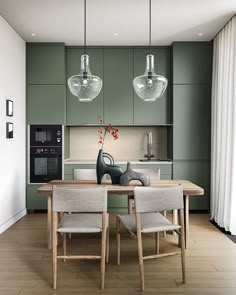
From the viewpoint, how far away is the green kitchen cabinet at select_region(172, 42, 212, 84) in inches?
223

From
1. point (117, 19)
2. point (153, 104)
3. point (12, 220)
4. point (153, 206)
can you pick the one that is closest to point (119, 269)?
point (153, 206)

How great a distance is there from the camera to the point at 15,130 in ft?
16.7

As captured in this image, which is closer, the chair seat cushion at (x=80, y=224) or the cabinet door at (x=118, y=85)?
the chair seat cushion at (x=80, y=224)

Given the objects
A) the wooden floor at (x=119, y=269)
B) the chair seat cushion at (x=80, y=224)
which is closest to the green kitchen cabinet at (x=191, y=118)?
the wooden floor at (x=119, y=269)

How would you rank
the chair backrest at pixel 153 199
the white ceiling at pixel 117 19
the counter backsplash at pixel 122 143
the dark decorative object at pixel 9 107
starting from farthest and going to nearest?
the counter backsplash at pixel 122 143
the dark decorative object at pixel 9 107
the white ceiling at pixel 117 19
the chair backrest at pixel 153 199

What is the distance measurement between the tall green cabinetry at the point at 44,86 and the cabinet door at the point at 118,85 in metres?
0.72

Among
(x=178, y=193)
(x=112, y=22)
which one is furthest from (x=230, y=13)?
(x=178, y=193)

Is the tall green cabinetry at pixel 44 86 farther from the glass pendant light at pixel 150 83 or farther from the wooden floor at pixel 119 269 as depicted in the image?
the glass pendant light at pixel 150 83

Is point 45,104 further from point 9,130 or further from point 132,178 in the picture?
point 132,178

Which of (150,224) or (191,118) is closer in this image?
(150,224)

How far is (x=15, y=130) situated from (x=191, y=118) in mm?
2719

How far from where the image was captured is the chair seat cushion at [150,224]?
2.92 m

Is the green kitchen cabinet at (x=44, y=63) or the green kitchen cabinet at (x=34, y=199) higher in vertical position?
the green kitchen cabinet at (x=44, y=63)

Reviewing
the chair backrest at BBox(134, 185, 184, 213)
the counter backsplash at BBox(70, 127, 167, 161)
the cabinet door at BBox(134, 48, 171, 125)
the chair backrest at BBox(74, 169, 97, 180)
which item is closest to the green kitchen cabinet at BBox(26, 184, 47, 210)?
the counter backsplash at BBox(70, 127, 167, 161)
